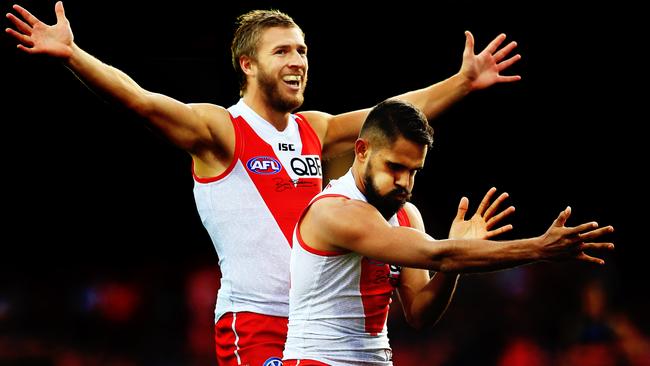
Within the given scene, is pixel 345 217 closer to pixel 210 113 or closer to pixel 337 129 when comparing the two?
pixel 210 113

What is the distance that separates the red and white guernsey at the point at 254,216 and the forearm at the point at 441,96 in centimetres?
81

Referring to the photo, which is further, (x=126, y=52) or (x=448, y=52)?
(x=448, y=52)

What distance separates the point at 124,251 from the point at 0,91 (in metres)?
2.07

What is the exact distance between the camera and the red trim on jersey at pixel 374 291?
324 centimetres

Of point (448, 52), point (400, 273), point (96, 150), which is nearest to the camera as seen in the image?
point (400, 273)

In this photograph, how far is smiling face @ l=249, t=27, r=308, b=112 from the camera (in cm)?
398

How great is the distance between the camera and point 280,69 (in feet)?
13.1

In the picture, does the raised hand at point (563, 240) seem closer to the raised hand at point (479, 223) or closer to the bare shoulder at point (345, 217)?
the raised hand at point (479, 223)

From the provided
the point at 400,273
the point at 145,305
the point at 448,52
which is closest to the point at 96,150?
the point at 145,305

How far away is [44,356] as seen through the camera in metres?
8.83

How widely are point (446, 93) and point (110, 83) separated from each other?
1689 millimetres

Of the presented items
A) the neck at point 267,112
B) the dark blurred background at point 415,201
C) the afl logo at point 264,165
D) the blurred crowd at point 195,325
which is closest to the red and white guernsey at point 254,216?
the afl logo at point 264,165

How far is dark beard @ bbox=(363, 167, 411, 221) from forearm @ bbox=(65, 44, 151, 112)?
1028mm

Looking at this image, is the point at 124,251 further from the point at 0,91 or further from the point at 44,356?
the point at 0,91
